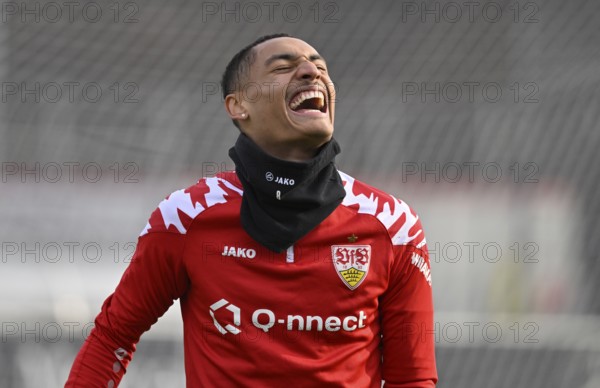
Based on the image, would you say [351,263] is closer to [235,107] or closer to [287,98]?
[287,98]

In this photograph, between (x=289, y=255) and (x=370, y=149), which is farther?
(x=370, y=149)

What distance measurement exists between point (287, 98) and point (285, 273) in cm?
43

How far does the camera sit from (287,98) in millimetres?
2092

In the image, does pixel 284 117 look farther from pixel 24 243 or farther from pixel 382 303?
pixel 24 243

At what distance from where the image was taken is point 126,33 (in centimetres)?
425

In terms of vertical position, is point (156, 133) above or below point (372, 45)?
below

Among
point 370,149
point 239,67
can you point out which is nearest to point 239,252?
point 239,67

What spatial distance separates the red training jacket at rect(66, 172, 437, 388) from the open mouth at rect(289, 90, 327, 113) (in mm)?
226

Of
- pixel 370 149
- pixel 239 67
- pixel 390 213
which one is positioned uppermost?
pixel 239 67

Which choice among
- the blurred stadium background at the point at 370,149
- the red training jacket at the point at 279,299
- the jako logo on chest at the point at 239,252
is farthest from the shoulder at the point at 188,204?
the blurred stadium background at the point at 370,149

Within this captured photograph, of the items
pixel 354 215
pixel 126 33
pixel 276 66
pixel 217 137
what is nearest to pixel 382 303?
pixel 354 215

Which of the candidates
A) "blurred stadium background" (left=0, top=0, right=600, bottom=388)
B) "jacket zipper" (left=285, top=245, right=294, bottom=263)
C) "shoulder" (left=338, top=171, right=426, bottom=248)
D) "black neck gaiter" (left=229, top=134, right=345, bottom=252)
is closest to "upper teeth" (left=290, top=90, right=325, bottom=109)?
"black neck gaiter" (left=229, top=134, right=345, bottom=252)

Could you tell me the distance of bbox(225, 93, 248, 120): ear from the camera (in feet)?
7.21

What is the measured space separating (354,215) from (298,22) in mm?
2494
